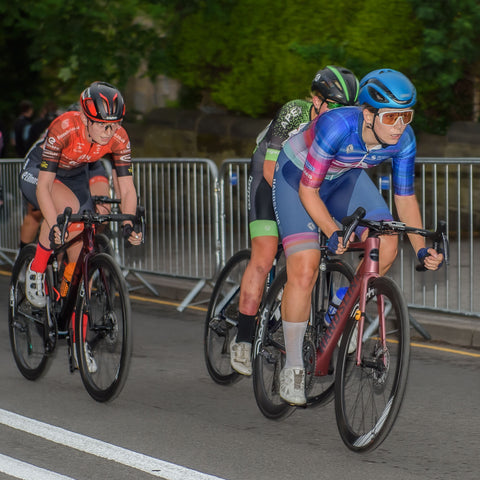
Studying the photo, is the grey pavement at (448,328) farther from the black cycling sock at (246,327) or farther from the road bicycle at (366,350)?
the road bicycle at (366,350)

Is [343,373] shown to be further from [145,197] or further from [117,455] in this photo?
[145,197]

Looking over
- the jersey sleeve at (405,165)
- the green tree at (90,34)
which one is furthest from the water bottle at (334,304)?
the green tree at (90,34)

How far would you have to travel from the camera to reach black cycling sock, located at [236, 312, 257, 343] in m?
6.67

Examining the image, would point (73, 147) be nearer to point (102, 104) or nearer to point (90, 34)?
point (102, 104)

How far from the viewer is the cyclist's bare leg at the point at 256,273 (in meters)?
6.61

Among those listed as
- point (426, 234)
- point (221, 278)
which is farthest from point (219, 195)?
point (426, 234)

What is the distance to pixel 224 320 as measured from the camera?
7.09 meters

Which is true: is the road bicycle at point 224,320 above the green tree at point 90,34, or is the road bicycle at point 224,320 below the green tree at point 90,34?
below

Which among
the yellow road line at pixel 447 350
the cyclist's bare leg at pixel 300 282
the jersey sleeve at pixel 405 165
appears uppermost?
the jersey sleeve at pixel 405 165

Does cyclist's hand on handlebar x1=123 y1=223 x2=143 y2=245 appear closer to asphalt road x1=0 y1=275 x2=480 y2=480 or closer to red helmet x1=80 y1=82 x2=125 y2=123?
red helmet x1=80 y1=82 x2=125 y2=123

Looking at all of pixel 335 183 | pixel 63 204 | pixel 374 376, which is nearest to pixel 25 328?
pixel 63 204

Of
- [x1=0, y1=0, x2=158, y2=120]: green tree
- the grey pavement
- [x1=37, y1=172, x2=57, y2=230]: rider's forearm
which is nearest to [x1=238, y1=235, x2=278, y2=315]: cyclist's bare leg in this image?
[x1=37, y1=172, x2=57, y2=230]: rider's forearm

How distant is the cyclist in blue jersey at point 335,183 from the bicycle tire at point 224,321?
3.56 ft

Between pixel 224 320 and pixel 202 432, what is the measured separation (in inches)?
47.5
